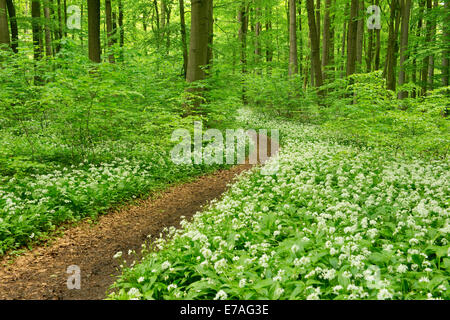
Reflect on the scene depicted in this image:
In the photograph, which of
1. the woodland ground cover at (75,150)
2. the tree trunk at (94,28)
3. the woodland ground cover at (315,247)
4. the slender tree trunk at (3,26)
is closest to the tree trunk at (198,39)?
the woodland ground cover at (75,150)

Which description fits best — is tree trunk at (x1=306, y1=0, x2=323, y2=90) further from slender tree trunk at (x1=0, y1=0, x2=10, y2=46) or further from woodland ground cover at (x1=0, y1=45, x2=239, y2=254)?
slender tree trunk at (x1=0, y1=0, x2=10, y2=46)

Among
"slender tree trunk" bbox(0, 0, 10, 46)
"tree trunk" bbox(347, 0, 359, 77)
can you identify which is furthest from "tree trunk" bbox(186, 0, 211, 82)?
"tree trunk" bbox(347, 0, 359, 77)

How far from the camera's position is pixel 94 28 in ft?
37.6

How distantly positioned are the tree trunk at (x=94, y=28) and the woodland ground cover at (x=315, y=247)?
8923 millimetres

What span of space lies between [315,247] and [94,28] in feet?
38.3

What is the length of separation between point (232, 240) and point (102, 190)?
434cm

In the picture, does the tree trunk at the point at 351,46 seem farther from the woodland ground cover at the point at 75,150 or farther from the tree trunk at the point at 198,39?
the tree trunk at the point at 198,39

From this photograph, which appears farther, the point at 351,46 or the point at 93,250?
the point at 351,46

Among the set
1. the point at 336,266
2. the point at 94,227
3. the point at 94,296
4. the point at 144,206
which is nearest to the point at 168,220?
the point at 144,206

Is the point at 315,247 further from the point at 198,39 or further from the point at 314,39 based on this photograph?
the point at 314,39

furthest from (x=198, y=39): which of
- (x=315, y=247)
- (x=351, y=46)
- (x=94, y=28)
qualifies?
(x=315, y=247)

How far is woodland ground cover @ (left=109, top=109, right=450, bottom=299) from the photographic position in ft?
10.8

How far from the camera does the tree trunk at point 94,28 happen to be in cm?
1137
